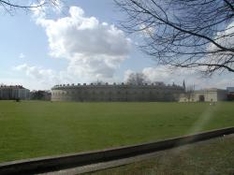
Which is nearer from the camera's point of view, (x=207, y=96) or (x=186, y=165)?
(x=186, y=165)

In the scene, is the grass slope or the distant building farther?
the distant building

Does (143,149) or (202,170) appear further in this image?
(143,149)

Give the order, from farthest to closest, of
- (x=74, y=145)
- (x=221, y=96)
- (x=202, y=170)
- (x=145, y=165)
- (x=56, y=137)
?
(x=221, y=96)
(x=56, y=137)
(x=74, y=145)
(x=145, y=165)
(x=202, y=170)

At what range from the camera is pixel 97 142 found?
57.3ft

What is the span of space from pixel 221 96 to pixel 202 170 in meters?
185

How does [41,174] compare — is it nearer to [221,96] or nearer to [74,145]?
[74,145]

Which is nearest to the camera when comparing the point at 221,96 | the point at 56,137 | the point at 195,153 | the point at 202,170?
the point at 202,170

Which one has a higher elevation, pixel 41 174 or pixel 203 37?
pixel 203 37

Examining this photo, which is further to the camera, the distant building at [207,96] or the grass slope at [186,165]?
the distant building at [207,96]

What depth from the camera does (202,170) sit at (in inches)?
402

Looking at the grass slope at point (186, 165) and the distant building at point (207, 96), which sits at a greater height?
the distant building at point (207, 96)

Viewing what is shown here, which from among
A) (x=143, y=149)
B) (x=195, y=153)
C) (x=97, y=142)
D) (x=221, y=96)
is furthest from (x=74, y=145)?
(x=221, y=96)

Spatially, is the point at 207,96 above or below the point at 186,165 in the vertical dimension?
above

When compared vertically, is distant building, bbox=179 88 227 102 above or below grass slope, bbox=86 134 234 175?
above
